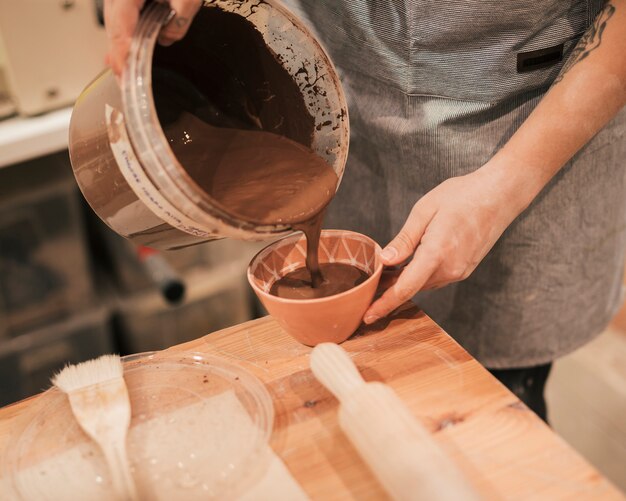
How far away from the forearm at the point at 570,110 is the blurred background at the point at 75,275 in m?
0.95

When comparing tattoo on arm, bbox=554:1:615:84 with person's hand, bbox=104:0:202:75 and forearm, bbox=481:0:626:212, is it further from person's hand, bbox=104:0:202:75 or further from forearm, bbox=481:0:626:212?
person's hand, bbox=104:0:202:75

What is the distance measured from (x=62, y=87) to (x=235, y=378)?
97 cm

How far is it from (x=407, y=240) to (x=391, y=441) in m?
0.30

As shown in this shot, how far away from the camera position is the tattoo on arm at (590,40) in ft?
3.10

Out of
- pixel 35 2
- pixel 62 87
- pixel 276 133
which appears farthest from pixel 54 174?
pixel 276 133

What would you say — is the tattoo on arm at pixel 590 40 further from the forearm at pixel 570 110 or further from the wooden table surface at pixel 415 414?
the wooden table surface at pixel 415 414

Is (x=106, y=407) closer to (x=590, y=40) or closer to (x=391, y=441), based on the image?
(x=391, y=441)

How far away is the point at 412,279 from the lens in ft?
2.86

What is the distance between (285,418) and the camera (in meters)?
0.79

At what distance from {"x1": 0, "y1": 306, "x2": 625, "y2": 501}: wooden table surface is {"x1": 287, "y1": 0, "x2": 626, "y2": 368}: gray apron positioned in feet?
0.91

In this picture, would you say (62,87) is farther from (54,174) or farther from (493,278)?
(493,278)

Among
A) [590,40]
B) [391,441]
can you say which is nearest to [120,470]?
Result: [391,441]

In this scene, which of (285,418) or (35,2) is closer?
(285,418)

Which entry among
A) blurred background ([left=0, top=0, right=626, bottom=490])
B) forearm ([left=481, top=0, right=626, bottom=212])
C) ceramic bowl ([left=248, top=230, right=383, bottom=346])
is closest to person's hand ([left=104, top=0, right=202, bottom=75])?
ceramic bowl ([left=248, top=230, right=383, bottom=346])
